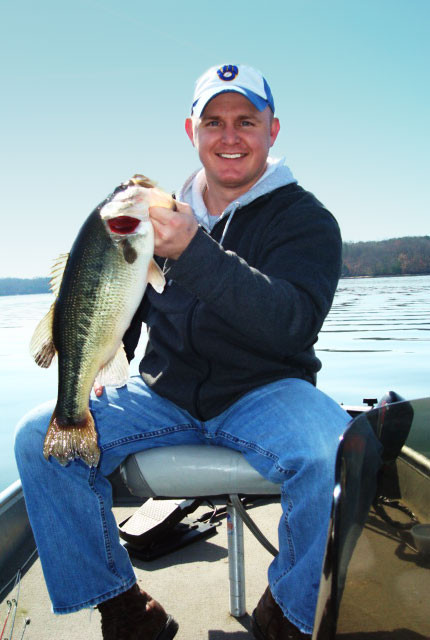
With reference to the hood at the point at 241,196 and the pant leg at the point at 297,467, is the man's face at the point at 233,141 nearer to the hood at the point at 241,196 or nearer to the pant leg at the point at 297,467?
the hood at the point at 241,196

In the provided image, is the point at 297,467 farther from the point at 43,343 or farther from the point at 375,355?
the point at 375,355

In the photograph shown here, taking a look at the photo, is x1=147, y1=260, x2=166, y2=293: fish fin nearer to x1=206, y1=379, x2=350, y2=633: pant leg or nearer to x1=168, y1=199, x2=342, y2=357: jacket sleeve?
x1=168, y1=199, x2=342, y2=357: jacket sleeve

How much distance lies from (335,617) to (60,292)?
1.54m

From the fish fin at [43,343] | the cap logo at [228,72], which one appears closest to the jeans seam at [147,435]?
the fish fin at [43,343]

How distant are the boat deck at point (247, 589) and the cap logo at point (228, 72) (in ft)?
8.13

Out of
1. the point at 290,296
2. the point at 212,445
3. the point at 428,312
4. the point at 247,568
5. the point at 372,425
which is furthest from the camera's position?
the point at 428,312

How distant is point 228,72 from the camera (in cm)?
310

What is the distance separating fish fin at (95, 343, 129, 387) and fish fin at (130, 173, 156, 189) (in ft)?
2.31

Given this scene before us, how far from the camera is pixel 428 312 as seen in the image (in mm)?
26562

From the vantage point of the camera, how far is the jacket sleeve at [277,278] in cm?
224

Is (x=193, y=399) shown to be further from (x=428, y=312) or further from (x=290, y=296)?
(x=428, y=312)

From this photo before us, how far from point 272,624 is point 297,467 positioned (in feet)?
2.25

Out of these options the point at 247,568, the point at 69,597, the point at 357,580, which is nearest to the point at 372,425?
the point at 357,580

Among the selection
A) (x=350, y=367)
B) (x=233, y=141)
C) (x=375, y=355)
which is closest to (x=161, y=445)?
(x=233, y=141)
